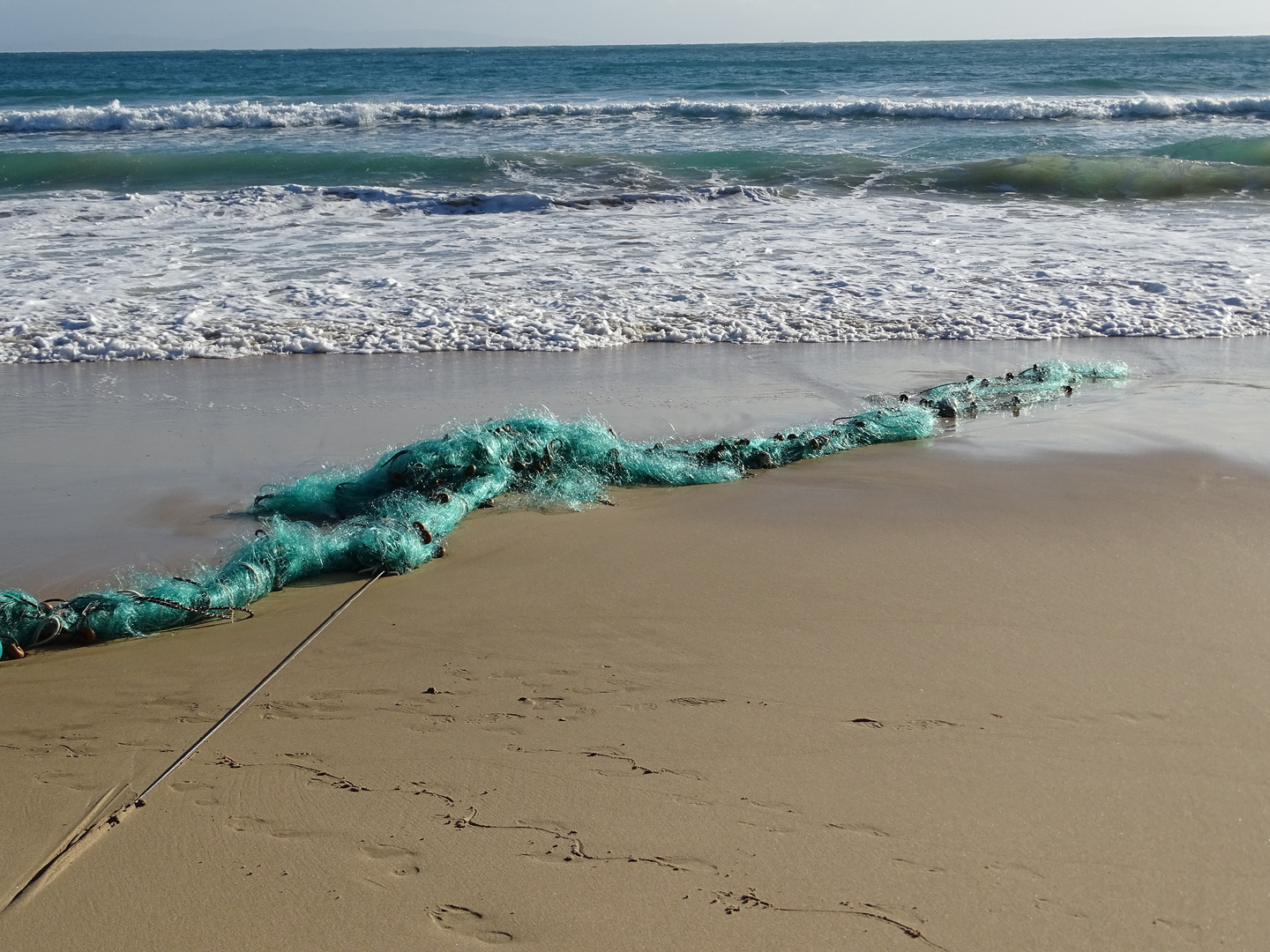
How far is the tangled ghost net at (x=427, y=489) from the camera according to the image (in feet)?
9.85

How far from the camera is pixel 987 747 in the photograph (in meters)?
2.40

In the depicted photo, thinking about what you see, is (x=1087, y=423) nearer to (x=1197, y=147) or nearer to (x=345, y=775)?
(x=345, y=775)

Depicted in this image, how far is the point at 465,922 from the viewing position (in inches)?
75.2

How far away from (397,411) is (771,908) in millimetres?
3841

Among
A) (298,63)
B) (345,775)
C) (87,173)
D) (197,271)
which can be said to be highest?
(298,63)

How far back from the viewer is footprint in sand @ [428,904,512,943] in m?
1.88

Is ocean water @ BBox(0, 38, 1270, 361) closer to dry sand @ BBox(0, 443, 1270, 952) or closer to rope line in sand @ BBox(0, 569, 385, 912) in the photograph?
dry sand @ BBox(0, 443, 1270, 952)

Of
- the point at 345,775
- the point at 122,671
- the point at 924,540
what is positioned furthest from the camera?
the point at 924,540

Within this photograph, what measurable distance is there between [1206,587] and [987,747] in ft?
4.22

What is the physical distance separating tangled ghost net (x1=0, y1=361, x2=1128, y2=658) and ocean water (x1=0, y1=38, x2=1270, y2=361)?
77.3 inches

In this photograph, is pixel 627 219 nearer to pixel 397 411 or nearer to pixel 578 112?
pixel 397 411

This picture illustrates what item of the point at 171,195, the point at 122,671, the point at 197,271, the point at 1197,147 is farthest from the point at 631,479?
the point at 1197,147

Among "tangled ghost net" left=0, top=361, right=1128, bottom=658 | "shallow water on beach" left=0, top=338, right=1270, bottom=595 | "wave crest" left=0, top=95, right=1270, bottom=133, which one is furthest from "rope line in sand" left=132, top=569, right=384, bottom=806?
"wave crest" left=0, top=95, right=1270, bottom=133

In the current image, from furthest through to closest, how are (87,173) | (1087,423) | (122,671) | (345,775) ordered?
(87,173), (1087,423), (122,671), (345,775)
